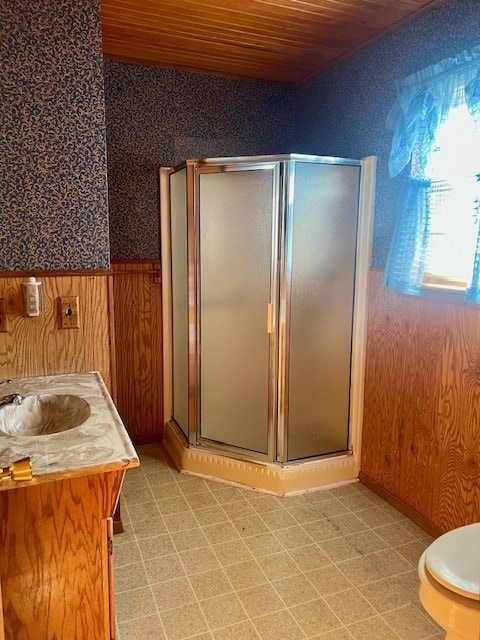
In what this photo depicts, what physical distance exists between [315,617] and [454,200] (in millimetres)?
1763

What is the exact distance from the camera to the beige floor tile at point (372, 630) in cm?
169

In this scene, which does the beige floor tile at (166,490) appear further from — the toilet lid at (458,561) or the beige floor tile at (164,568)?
the toilet lid at (458,561)

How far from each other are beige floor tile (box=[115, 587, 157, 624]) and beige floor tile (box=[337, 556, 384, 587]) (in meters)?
0.80

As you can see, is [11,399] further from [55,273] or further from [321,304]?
[321,304]

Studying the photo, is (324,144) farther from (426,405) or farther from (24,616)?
(24,616)

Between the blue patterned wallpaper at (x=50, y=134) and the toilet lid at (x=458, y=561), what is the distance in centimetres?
162

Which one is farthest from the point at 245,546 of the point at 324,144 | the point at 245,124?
the point at 245,124

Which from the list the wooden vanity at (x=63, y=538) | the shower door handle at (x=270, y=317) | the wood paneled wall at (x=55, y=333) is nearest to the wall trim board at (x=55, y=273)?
the wood paneled wall at (x=55, y=333)

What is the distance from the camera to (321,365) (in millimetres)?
2674

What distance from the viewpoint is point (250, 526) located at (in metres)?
2.34

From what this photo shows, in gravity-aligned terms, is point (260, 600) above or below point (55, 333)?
below

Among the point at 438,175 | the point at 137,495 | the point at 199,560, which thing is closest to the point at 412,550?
the point at 199,560

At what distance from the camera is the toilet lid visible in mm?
1289

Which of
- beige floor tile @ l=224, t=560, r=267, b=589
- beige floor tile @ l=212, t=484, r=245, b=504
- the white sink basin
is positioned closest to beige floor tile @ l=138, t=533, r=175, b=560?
beige floor tile @ l=224, t=560, r=267, b=589
